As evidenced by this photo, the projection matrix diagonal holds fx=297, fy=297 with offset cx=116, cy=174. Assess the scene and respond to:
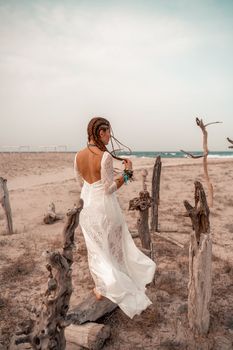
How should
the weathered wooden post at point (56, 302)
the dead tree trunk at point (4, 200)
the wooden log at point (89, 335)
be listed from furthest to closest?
the dead tree trunk at point (4, 200)
the wooden log at point (89, 335)
the weathered wooden post at point (56, 302)

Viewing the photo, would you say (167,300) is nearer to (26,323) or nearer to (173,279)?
(173,279)

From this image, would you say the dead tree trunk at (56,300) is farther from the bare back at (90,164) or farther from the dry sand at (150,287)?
the bare back at (90,164)

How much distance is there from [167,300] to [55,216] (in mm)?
6809

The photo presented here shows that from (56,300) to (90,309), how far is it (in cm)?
141

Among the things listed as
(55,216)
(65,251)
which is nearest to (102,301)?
(65,251)

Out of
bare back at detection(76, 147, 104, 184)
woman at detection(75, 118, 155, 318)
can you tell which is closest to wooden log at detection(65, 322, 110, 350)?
woman at detection(75, 118, 155, 318)

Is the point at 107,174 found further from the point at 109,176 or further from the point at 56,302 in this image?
the point at 56,302

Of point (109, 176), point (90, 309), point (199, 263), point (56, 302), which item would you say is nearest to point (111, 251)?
point (90, 309)

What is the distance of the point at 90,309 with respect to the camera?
441cm

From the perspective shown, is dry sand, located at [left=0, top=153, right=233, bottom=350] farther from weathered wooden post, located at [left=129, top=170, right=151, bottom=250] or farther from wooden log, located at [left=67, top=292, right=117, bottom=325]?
weathered wooden post, located at [left=129, top=170, right=151, bottom=250]

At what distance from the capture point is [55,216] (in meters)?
11.2

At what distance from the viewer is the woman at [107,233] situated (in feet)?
14.0

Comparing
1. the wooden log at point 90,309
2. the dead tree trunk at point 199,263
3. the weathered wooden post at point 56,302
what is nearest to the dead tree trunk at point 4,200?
the wooden log at point 90,309

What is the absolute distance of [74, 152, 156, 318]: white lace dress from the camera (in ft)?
13.9
